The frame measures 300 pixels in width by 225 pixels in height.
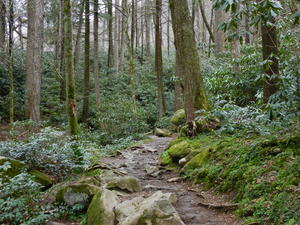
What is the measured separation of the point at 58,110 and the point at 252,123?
47.3ft

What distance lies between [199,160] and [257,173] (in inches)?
73.3

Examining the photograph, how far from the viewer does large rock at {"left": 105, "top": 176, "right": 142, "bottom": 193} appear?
16.6ft

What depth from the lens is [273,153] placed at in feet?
14.1

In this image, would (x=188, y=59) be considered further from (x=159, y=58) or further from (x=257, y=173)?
(x=159, y=58)

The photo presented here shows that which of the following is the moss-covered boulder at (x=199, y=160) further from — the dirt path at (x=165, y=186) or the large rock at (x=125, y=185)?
the large rock at (x=125, y=185)

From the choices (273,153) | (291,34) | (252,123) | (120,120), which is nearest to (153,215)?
(273,153)

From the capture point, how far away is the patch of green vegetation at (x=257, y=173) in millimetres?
3156

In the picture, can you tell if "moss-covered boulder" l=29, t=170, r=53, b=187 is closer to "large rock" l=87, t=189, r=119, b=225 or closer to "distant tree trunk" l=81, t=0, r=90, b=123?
"large rock" l=87, t=189, r=119, b=225

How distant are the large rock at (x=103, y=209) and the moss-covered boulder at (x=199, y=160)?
6.83 feet

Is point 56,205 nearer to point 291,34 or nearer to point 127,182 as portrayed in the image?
point 127,182

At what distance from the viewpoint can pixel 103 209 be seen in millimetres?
3914

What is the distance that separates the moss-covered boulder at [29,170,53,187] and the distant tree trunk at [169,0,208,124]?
13.8 ft

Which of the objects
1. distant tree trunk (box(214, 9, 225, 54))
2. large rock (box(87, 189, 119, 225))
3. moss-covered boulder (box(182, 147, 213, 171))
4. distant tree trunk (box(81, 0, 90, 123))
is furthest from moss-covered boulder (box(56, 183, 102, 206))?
distant tree trunk (box(214, 9, 225, 54))

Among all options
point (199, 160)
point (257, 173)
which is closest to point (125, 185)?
point (199, 160)
